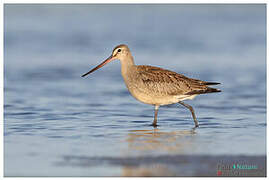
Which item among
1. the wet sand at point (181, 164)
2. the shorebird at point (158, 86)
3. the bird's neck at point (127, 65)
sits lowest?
the wet sand at point (181, 164)

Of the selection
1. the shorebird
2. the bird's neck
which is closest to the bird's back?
the shorebird

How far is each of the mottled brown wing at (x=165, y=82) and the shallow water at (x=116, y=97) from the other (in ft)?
1.87

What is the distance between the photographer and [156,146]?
7.02 meters

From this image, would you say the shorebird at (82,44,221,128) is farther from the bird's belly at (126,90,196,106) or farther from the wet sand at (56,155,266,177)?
the wet sand at (56,155,266,177)

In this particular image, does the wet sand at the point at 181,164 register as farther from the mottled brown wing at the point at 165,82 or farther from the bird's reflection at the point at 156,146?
the mottled brown wing at the point at 165,82

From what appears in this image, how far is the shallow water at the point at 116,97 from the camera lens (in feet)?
21.8

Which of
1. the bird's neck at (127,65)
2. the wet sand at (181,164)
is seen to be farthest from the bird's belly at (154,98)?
the wet sand at (181,164)

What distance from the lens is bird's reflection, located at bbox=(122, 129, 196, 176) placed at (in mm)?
5824

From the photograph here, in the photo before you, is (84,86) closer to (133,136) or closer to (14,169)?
(133,136)

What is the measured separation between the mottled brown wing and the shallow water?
0.57m

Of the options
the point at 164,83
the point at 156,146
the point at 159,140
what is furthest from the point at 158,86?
the point at 156,146

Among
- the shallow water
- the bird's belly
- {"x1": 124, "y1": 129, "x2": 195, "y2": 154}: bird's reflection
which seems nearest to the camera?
the shallow water

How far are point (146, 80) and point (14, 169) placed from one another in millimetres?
3384

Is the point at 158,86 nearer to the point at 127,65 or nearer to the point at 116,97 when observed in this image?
the point at 127,65
